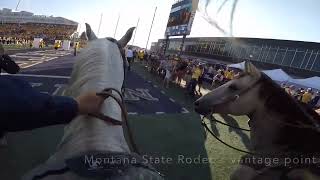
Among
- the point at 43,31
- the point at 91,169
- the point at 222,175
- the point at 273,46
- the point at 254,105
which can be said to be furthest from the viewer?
the point at 43,31

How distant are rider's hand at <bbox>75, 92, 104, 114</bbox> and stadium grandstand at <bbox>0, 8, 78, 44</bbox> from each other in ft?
235

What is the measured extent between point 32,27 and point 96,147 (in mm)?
92020

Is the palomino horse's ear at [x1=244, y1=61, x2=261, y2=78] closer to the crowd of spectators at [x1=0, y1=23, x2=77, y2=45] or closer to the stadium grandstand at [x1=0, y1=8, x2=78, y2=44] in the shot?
the stadium grandstand at [x1=0, y1=8, x2=78, y2=44]

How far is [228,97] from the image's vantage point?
439cm

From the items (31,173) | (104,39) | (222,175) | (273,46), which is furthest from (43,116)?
(273,46)

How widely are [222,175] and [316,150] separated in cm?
330

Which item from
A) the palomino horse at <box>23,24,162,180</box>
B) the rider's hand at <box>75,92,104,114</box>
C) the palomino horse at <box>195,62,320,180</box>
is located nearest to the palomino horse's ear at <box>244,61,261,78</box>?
the palomino horse at <box>195,62,320,180</box>

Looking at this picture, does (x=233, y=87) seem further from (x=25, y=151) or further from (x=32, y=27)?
(x=32, y=27)

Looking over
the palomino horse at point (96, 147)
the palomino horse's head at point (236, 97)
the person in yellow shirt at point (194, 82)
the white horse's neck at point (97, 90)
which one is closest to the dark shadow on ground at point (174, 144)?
the palomino horse's head at point (236, 97)

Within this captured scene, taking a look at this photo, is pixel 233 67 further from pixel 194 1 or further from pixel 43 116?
pixel 43 116

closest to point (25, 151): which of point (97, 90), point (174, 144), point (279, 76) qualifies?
point (174, 144)

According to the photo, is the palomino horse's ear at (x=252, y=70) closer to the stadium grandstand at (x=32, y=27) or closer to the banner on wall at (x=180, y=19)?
the banner on wall at (x=180, y=19)

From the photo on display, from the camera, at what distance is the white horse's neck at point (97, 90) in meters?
2.02

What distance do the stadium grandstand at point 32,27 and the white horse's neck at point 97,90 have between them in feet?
232
